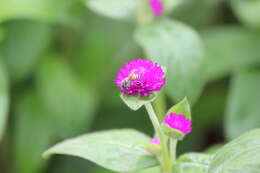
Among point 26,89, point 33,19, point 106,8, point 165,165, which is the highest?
point 33,19

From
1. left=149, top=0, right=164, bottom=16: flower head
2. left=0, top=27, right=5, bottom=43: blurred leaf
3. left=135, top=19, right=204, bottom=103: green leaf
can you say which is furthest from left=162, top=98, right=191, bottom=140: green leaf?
left=0, top=27, right=5, bottom=43: blurred leaf

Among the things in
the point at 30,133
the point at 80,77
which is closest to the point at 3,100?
the point at 30,133

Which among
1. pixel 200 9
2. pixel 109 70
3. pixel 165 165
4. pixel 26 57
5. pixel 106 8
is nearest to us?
pixel 165 165

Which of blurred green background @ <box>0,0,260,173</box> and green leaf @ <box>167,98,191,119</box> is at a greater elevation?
blurred green background @ <box>0,0,260,173</box>

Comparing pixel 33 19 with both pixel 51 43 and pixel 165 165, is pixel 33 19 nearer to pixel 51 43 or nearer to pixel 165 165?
pixel 51 43

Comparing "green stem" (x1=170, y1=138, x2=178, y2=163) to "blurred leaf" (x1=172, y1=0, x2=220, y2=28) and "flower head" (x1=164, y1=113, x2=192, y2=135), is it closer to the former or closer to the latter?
"flower head" (x1=164, y1=113, x2=192, y2=135)

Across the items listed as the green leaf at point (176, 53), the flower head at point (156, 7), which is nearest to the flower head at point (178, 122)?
the green leaf at point (176, 53)

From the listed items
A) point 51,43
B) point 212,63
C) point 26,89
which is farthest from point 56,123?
point 212,63
